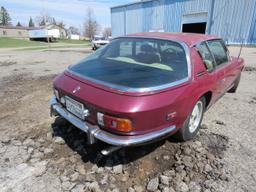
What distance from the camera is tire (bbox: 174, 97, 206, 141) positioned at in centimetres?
267

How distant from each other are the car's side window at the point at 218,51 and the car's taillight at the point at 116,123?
7.31 ft

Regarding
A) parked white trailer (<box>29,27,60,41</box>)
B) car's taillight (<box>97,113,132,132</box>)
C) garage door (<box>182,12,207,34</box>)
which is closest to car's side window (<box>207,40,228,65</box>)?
car's taillight (<box>97,113,132,132</box>)

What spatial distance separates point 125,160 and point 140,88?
1097 mm

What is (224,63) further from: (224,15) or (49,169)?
(224,15)

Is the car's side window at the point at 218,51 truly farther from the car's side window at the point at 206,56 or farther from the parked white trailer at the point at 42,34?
the parked white trailer at the point at 42,34

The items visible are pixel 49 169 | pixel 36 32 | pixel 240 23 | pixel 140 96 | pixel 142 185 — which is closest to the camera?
pixel 140 96

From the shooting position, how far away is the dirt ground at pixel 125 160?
2199mm

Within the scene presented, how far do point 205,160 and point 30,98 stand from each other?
13.8 feet

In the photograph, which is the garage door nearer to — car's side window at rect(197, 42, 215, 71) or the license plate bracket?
car's side window at rect(197, 42, 215, 71)

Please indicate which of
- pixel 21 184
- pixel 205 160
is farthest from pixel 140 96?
pixel 21 184

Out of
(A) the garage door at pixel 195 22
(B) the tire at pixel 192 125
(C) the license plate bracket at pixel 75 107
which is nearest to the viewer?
(C) the license plate bracket at pixel 75 107

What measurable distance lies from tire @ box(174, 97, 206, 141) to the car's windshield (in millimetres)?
699

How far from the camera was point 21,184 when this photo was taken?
86.9 inches

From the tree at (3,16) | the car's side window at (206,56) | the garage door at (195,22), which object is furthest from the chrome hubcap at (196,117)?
the tree at (3,16)
